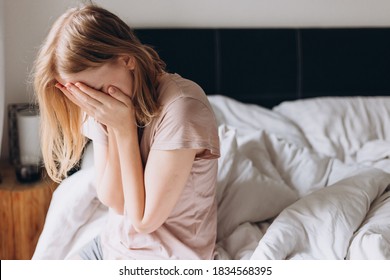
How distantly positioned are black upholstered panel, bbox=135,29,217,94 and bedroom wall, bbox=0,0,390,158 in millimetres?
22

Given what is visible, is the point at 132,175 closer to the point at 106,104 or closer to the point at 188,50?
the point at 106,104

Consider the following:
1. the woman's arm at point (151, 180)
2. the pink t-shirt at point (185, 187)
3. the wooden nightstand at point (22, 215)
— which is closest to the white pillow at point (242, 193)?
the pink t-shirt at point (185, 187)

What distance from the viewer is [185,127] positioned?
31.2 inches

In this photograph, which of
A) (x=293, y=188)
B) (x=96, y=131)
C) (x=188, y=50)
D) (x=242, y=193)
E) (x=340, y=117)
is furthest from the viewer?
(x=340, y=117)

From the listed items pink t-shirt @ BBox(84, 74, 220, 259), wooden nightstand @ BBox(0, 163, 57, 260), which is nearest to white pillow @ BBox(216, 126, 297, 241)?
pink t-shirt @ BBox(84, 74, 220, 259)

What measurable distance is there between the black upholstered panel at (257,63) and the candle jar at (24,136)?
50 cm

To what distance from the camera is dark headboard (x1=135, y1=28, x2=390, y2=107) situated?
52.4 inches

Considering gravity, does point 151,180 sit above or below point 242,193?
above

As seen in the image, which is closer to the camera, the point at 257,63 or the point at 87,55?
the point at 87,55

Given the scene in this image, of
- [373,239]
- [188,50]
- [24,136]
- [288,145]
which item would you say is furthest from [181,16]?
[373,239]

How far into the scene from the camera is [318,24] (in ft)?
4.43

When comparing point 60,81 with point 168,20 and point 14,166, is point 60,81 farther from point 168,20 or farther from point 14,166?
point 14,166

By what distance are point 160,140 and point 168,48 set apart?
0.57m

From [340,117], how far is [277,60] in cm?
24
